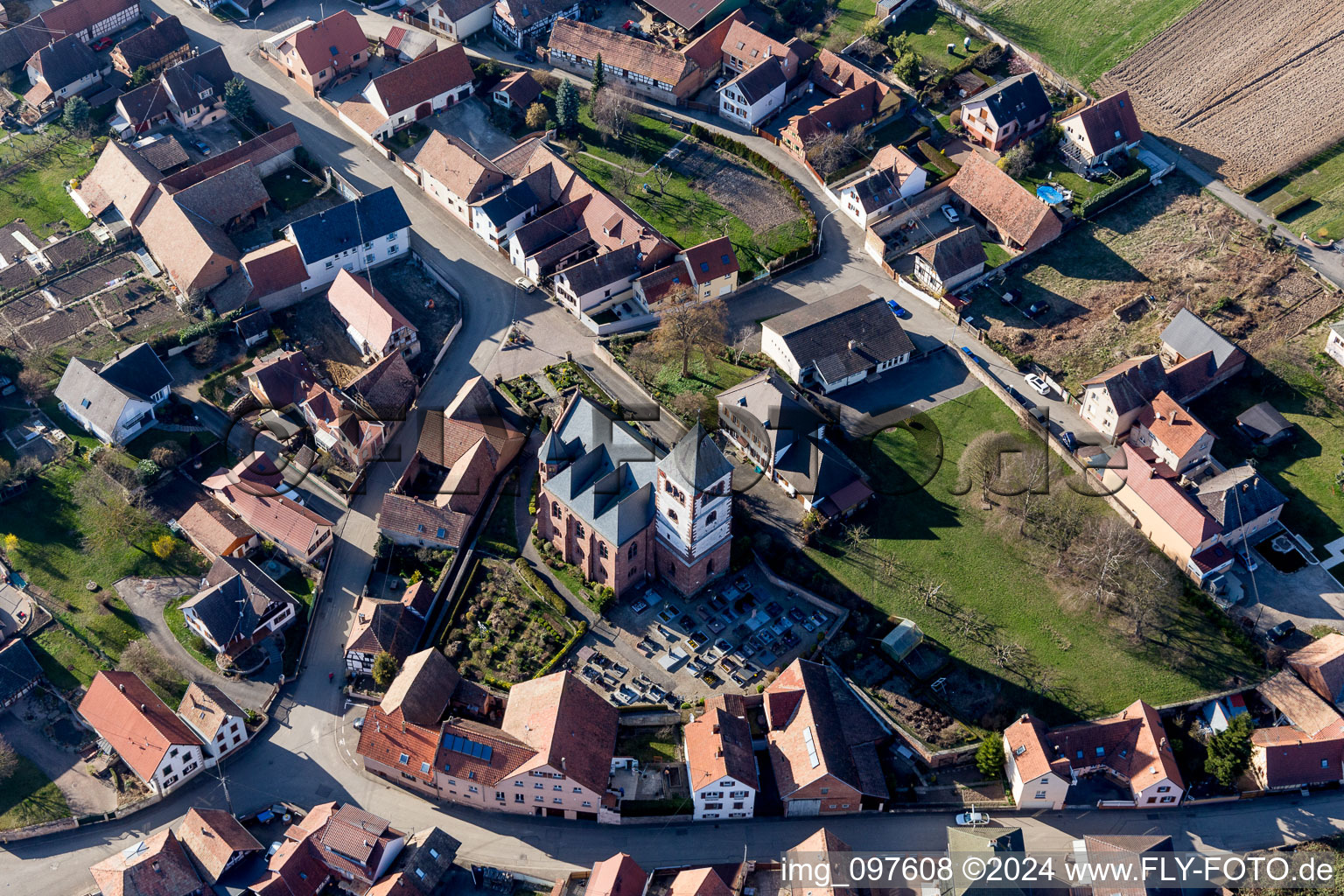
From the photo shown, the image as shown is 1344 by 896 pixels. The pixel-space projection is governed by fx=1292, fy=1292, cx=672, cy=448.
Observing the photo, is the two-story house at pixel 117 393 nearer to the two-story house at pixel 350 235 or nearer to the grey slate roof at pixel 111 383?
the grey slate roof at pixel 111 383

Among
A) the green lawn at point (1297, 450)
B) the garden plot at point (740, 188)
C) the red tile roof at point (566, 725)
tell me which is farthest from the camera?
the garden plot at point (740, 188)

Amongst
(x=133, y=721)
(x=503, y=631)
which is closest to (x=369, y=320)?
(x=503, y=631)

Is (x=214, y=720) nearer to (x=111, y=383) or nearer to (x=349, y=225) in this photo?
(x=111, y=383)

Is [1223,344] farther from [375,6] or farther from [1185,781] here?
[375,6]

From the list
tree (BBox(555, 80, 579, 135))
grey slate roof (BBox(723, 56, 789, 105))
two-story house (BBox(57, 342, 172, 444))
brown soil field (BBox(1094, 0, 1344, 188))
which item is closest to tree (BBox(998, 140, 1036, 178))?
brown soil field (BBox(1094, 0, 1344, 188))

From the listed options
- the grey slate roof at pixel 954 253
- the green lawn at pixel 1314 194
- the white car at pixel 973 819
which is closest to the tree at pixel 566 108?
the grey slate roof at pixel 954 253

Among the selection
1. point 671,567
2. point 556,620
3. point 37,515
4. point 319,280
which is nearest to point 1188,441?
point 671,567
